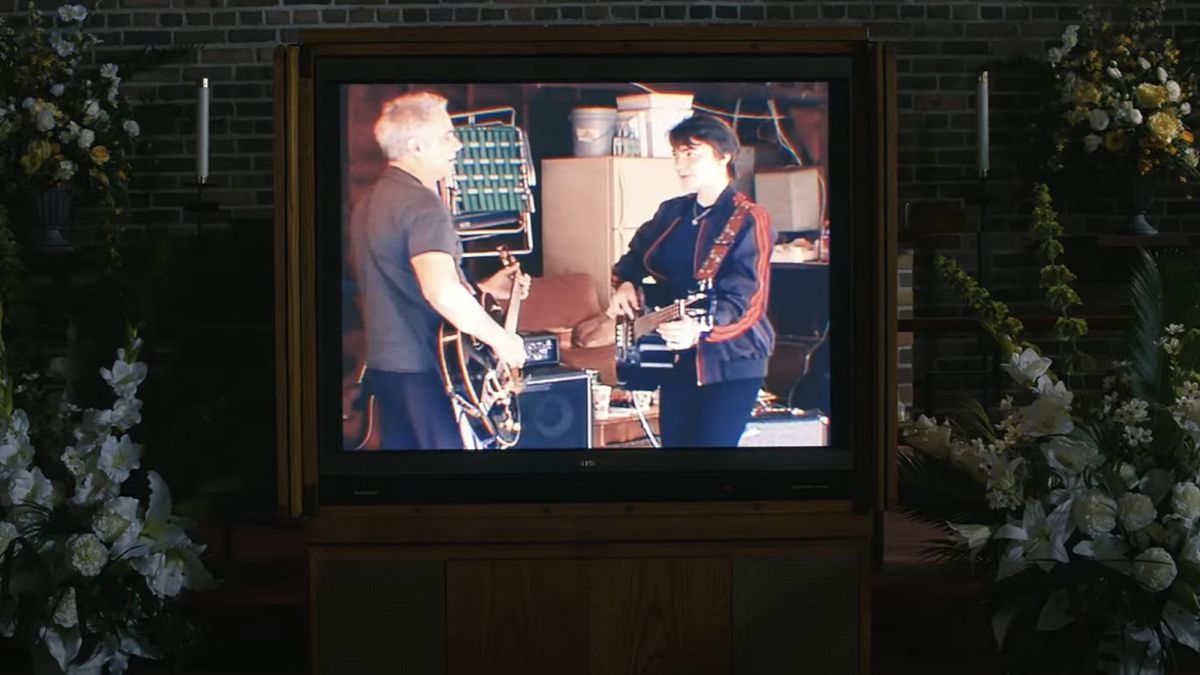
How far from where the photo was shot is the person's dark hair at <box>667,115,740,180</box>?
92.8 inches

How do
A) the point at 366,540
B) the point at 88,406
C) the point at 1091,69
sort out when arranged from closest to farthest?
the point at 366,540 < the point at 88,406 < the point at 1091,69

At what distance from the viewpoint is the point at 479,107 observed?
7.73 ft

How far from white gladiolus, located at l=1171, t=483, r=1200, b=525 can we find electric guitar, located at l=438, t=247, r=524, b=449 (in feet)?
3.63

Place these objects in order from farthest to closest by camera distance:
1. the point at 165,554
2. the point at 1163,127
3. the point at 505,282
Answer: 1. the point at 1163,127
2. the point at 165,554
3. the point at 505,282

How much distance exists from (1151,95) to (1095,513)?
100 inches

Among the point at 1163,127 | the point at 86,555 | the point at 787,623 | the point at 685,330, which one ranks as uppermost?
the point at 1163,127

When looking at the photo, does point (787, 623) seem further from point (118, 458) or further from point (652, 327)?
point (118, 458)

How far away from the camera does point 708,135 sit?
236 centimetres

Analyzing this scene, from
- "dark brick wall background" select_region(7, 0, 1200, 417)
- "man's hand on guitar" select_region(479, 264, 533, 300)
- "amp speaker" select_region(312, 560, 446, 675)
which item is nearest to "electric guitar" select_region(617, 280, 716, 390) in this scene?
"man's hand on guitar" select_region(479, 264, 533, 300)

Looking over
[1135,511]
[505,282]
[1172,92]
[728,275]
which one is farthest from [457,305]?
[1172,92]

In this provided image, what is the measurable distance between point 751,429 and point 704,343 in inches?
7.0

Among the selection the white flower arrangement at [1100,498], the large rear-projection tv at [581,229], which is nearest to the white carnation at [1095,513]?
the white flower arrangement at [1100,498]

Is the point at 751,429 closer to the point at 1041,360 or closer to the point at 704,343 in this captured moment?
the point at 704,343

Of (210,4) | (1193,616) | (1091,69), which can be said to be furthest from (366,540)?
(1091,69)
